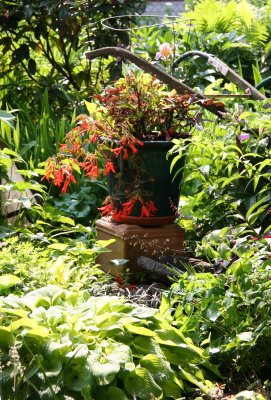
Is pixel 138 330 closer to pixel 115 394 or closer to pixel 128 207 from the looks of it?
pixel 115 394

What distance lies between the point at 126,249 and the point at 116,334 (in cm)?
144

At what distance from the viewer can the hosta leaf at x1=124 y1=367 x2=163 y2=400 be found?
9.09 ft

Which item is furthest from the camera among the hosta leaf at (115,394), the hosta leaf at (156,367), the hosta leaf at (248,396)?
the hosta leaf at (156,367)

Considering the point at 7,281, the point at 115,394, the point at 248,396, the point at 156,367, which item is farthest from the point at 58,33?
the point at 248,396

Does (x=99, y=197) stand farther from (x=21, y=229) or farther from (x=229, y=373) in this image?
(x=229, y=373)

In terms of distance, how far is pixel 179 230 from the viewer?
14.6 ft

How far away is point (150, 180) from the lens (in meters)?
4.41

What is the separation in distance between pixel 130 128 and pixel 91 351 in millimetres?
1802

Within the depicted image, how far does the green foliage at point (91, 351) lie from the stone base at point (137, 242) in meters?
1.17

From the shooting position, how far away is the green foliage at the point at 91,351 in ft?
8.89

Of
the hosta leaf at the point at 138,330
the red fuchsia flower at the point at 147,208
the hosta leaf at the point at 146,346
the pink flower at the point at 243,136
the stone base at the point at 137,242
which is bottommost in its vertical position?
the stone base at the point at 137,242

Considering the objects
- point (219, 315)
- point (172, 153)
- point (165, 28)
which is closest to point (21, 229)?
point (172, 153)

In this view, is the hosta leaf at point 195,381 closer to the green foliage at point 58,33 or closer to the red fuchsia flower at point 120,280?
the red fuchsia flower at point 120,280

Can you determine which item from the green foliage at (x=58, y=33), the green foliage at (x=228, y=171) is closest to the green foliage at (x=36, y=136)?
the green foliage at (x=58, y=33)
